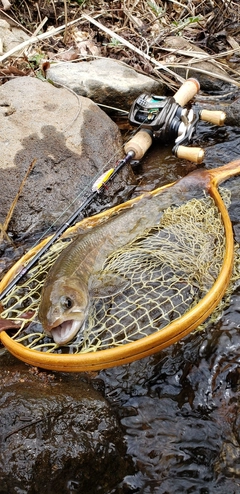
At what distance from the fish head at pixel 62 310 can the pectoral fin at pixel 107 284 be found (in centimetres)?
30

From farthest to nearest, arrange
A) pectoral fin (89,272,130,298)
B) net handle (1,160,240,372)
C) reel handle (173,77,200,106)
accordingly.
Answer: reel handle (173,77,200,106) < pectoral fin (89,272,130,298) < net handle (1,160,240,372)

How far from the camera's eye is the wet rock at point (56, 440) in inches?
111

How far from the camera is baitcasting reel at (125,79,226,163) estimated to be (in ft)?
18.7

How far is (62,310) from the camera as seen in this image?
138 inches

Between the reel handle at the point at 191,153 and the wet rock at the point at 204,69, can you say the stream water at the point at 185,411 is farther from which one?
the wet rock at the point at 204,69

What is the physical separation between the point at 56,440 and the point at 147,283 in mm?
1568

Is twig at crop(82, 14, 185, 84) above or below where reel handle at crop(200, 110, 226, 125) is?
above

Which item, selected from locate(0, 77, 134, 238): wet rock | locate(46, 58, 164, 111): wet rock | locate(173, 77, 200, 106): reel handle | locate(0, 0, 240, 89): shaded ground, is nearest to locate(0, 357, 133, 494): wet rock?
locate(0, 77, 134, 238): wet rock

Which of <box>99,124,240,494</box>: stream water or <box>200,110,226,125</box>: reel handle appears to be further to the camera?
<box>200,110,226,125</box>: reel handle

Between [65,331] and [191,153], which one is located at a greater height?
[65,331]

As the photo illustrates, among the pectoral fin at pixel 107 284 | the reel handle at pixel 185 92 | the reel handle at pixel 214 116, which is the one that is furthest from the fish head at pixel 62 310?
the reel handle at pixel 185 92

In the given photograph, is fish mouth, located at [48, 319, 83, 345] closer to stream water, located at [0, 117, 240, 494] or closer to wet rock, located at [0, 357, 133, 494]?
wet rock, located at [0, 357, 133, 494]

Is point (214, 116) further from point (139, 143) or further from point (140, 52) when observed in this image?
point (140, 52)

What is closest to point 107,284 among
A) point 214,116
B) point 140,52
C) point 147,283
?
point 147,283
